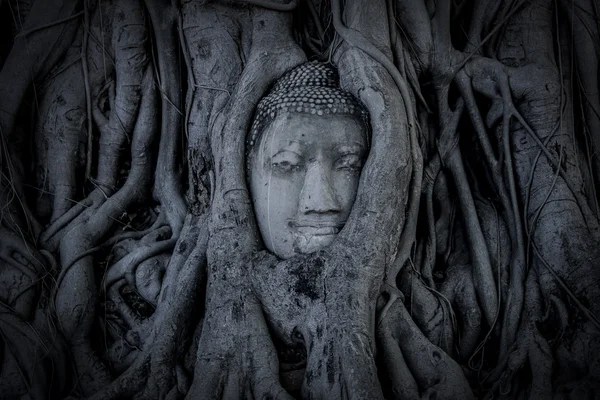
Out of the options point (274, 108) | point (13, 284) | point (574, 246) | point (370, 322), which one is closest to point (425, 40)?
point (274, 108)

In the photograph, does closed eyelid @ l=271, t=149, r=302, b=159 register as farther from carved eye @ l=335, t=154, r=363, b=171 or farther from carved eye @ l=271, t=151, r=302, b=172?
carved eye @ l=335, t=154, r=363, b=171

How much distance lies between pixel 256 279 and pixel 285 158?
1.68ft

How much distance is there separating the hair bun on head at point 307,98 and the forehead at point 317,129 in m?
0.02

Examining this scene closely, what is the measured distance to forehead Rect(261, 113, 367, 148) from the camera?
9.59ft

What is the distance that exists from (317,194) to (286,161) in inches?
8.1

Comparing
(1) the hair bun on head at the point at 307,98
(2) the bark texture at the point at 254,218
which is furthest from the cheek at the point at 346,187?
(1) the hair bun on head at the point at 307,98

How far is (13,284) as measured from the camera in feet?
10.2

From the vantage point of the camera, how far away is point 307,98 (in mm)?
2984

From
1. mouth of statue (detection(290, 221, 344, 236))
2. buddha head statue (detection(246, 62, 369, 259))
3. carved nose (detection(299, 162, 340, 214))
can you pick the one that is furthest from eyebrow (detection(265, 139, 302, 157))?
mouth of statue (detection(290, 221, 344, 236))

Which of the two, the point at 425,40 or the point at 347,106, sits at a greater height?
the point at 425,40

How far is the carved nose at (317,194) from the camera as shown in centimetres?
284

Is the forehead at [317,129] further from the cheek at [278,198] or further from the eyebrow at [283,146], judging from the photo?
the cheek at [278,198]

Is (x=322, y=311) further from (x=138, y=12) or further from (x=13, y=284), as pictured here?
(x=138, y=12)

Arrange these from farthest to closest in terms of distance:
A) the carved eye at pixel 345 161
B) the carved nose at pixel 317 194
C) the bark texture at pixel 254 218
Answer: the carved eye at pixel 345 161 < the carved nose at pixel 317 194 < the bark texture at pixel 254 218
